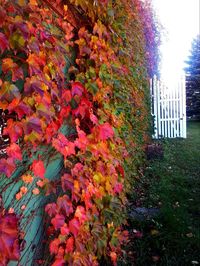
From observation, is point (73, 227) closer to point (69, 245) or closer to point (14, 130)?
point (69, 245)

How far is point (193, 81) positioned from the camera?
25469 mm

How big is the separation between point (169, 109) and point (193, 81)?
15.4m

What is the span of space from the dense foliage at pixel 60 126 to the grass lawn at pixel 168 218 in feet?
1.91

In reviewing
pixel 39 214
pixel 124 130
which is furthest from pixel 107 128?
pixel 124 130

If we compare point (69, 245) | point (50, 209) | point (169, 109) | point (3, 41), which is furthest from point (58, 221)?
point (169, 109)

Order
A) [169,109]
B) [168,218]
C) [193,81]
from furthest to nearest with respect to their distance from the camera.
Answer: [193,81] → [169,109] → [168,218]

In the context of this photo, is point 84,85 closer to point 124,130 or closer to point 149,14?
point 124,130

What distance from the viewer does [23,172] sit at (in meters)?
1.80

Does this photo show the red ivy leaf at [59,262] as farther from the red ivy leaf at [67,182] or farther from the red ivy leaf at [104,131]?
the red ivy leaf at [104,131]

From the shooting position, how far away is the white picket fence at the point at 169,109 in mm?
11047

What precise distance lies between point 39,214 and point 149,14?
30.1 ft

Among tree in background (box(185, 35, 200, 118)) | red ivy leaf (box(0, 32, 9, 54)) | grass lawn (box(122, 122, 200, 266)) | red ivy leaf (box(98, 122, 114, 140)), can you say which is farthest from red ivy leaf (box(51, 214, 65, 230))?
tree in background (box(185, 35, 200, 118))

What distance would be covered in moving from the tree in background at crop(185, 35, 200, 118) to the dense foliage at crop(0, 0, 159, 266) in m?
22.0

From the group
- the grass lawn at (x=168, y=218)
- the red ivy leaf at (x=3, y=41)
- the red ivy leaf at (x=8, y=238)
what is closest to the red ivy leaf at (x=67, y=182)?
the red ivy leaf at (x=8, y=238)
